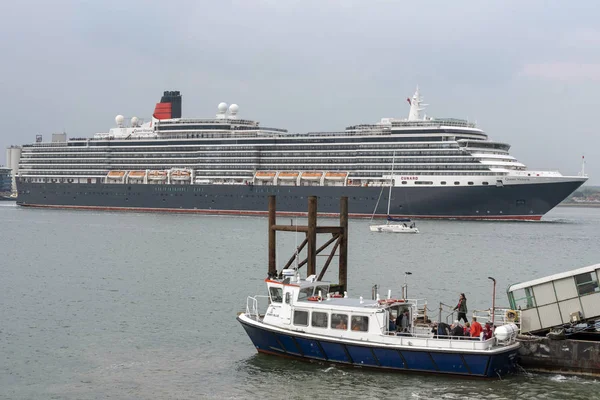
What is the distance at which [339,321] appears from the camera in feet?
85.6

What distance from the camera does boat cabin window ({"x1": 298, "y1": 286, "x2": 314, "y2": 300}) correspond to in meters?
27.4

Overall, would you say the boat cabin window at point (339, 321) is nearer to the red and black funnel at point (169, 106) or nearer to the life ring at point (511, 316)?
the life ring at point (511, 316)

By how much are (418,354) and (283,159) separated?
308 feet

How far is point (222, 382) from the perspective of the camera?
82.5ft

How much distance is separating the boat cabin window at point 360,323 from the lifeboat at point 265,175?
91.9m

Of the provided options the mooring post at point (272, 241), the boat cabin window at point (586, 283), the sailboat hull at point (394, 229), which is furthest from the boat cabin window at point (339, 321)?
the sailboat hull at point (394, 229)

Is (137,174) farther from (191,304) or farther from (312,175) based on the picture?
(191,304)

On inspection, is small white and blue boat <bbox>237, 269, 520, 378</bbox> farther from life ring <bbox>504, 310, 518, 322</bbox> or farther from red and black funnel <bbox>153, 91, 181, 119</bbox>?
red and black funnel <bbox>153, 91, 181, 119</bbox>

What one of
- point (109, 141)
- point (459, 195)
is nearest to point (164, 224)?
point (459, 195)

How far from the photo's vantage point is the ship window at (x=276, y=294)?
90.2ft

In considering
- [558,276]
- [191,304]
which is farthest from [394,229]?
[558,276]

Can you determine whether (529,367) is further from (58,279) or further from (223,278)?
(58,279)

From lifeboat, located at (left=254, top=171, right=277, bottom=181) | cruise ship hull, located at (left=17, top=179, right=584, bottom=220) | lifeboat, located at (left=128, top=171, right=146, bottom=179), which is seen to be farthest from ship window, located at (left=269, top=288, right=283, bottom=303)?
lifeboat, located at (left=128, top=171, right=146, bottom=179)

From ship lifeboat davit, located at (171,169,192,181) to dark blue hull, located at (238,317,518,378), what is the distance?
99406 mm
